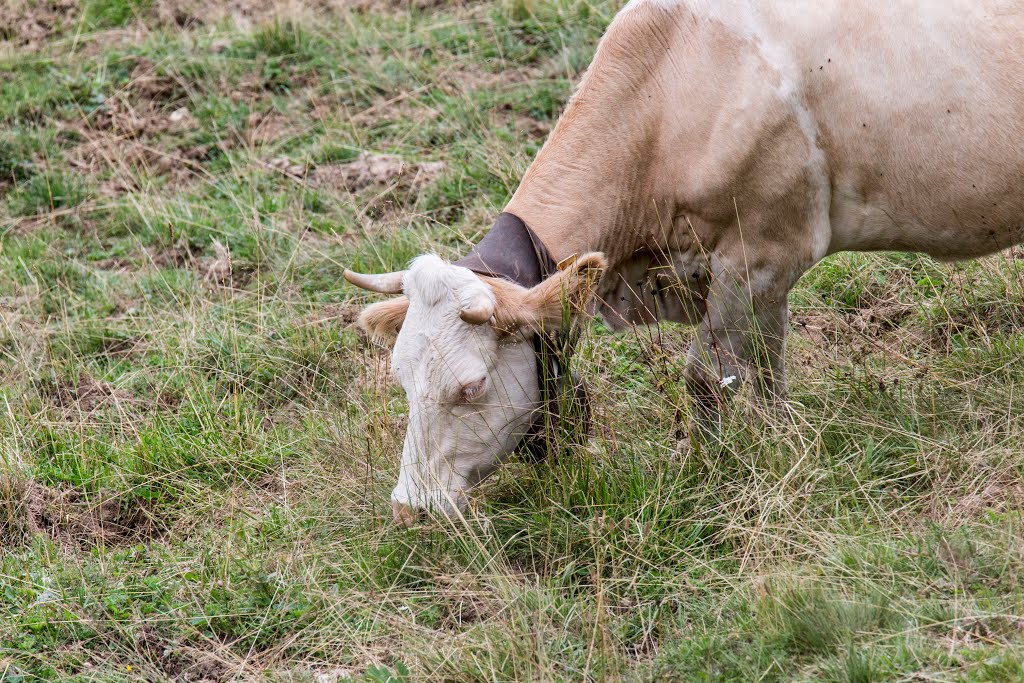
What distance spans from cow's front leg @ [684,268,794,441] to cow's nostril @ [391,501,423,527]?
1.19 m

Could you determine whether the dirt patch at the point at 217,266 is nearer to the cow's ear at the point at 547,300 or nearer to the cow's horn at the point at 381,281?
the cow's horn at the point at 381,281

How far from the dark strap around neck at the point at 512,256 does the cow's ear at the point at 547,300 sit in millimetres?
164

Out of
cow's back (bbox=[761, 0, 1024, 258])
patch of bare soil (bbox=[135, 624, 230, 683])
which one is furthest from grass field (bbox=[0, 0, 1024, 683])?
cow's back (bbox=[761, 0, 1024, 258])

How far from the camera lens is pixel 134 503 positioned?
17.0ft

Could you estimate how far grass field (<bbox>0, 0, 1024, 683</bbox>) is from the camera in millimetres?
3615

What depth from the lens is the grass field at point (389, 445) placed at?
142 inches

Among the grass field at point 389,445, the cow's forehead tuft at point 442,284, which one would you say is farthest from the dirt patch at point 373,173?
the cow's forehead tuft at point 442,284

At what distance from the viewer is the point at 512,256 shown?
4.35m

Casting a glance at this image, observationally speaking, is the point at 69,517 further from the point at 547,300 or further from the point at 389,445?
the point at 547,300

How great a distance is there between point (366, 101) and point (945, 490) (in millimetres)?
5528

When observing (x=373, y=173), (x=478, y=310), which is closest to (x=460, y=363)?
(x=478, y=310)

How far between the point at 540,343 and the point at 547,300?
0.76 ft

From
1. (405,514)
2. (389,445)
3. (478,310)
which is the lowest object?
(389,445)

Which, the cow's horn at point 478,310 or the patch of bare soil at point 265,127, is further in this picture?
the patch of bare soil at point 265,127
